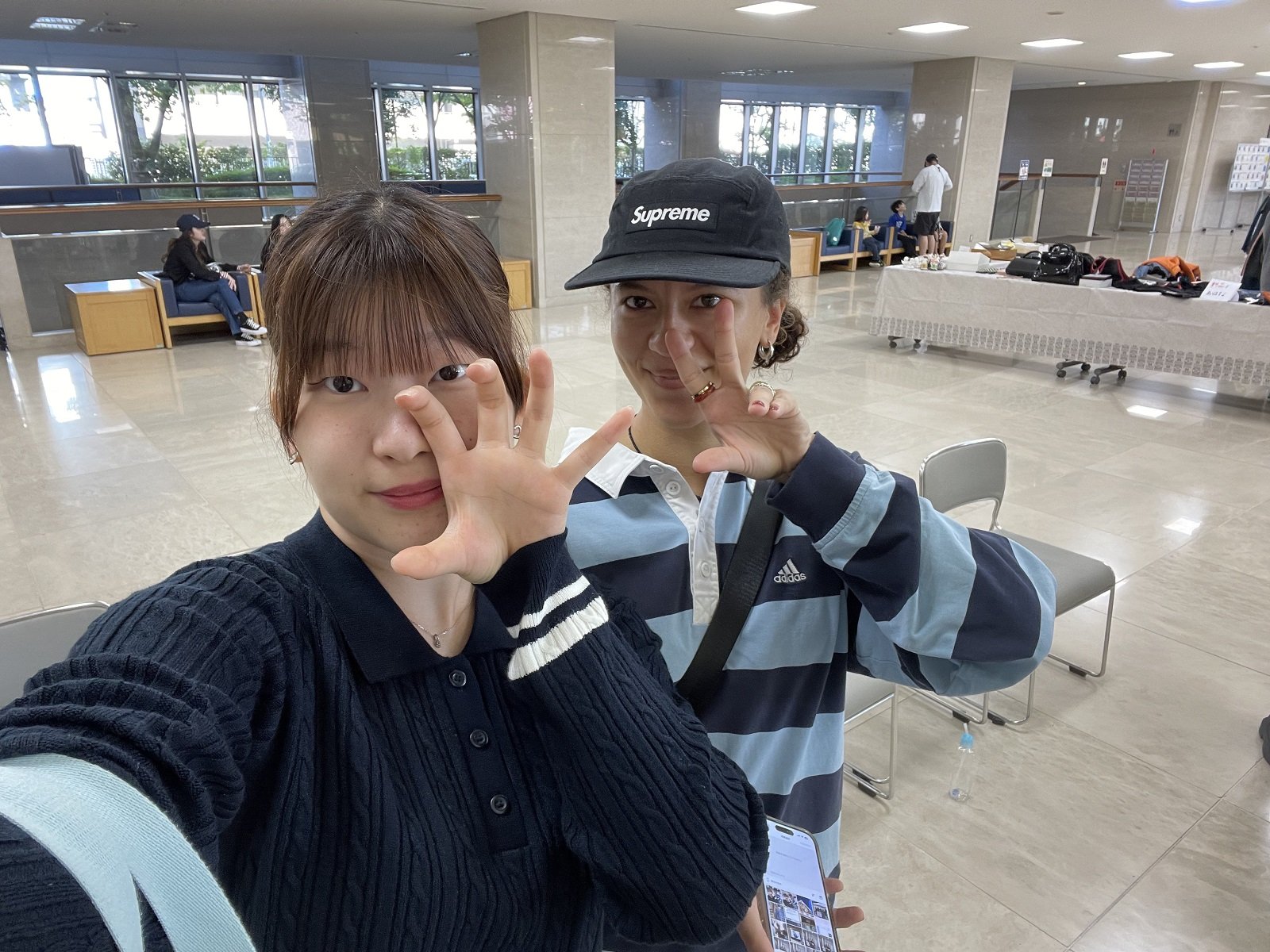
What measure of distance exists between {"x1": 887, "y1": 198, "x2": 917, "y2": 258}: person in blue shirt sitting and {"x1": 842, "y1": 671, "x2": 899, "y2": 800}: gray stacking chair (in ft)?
47.7

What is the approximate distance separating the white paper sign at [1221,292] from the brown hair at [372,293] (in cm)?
814

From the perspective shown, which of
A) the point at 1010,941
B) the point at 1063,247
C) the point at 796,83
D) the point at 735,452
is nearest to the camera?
the point at 735,452

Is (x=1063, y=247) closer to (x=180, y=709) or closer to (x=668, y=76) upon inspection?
(x=180, y=709)

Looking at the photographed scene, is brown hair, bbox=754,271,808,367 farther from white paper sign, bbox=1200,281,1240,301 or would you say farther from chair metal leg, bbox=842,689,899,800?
white paper sign, bbox=1200,281,1240,301

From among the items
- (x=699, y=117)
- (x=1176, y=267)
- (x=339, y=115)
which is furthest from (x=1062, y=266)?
(x=699, y=117)

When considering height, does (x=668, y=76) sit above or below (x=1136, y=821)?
above

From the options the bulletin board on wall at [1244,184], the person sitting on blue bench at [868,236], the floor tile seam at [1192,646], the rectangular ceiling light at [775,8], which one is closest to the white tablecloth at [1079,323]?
the rectangular ceiling light at [775,8]

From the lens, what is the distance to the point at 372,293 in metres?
0.85

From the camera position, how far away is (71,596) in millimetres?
3930

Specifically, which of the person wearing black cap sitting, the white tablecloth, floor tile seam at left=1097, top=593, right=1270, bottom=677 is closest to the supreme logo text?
floor tile seam at left=1097, top=593, right=1270, bottom=677

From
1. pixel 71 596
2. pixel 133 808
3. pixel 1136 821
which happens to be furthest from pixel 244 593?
pixel 71 596

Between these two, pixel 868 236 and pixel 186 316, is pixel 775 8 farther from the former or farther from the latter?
pixel 186 316

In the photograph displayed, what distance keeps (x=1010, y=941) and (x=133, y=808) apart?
2.45 metres

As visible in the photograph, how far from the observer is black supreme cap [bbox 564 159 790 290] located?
1.21 meters
